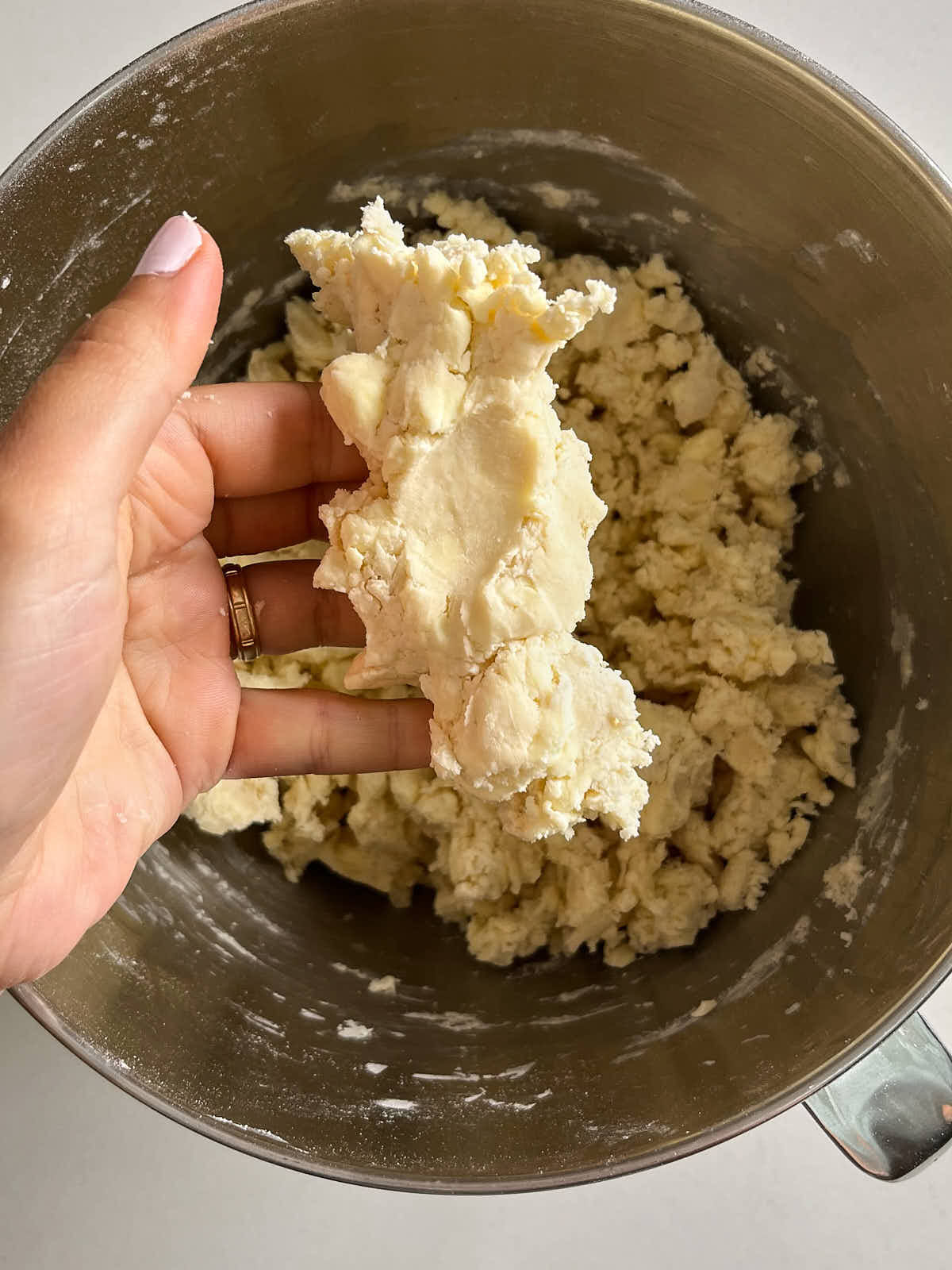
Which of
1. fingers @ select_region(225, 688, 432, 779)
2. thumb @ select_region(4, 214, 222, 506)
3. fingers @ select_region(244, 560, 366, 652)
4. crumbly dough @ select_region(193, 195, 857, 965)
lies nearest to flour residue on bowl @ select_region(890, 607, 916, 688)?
crumbly dough @ select_region(193, 195, 857, 965)

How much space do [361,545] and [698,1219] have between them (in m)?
1.49

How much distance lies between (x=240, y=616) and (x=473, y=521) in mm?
514

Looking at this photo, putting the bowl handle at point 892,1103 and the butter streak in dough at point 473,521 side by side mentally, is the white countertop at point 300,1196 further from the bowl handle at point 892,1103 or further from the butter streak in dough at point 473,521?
the butter streak in dough at point 473,521

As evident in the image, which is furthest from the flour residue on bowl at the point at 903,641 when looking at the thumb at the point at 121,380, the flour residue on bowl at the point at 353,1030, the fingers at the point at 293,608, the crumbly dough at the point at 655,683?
the thumb at the point at 121,380

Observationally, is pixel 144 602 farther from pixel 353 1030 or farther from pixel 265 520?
pixel 353 1030

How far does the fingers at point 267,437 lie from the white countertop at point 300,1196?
893 millimetres

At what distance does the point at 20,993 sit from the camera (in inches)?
54.0

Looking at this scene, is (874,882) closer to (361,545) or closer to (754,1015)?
(754,1015)

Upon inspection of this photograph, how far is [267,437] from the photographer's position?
1618 mm

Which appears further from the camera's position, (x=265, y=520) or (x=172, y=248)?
(x=265, y=520)

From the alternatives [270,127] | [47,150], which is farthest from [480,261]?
[47,150]

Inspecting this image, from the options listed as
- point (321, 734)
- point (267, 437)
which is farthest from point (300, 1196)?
point (267, 437)

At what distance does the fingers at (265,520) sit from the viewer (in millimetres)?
1765

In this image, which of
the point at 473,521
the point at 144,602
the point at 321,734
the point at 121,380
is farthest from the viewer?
the point at 321,734
